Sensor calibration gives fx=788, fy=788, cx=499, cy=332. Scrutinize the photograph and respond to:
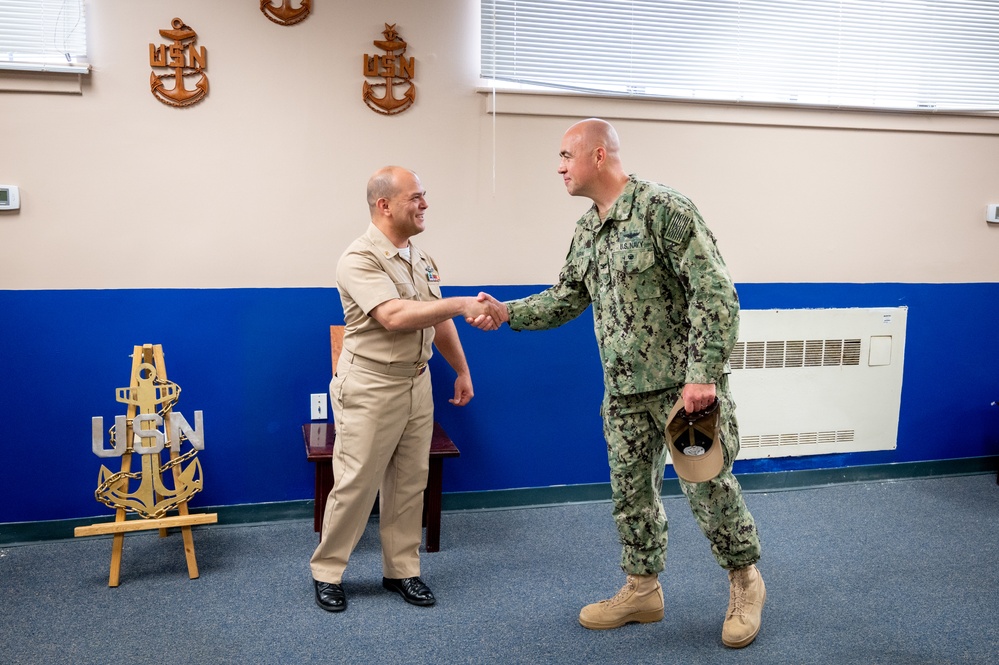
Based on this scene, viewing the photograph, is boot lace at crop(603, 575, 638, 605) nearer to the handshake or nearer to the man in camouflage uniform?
the man in camouflage uniform

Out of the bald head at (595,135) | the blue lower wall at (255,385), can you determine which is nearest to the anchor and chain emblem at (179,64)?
the blue lower wall at (255,385)

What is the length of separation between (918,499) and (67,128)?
4.14 meters

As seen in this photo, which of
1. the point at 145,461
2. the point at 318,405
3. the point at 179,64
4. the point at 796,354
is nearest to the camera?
the point at 145,461

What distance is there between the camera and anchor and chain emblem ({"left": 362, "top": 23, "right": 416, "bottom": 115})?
331cm

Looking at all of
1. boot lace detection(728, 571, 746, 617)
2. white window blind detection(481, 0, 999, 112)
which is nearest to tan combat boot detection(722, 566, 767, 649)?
boot lace detection(728, 571, 746, 617)

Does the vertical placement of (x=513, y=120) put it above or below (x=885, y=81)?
below

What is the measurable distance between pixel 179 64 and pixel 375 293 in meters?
1.41

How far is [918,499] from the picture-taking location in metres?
3.84

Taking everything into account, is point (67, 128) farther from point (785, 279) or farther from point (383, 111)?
point (785, 279)

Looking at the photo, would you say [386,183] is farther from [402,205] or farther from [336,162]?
[336,162]

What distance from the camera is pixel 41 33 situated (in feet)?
9.93

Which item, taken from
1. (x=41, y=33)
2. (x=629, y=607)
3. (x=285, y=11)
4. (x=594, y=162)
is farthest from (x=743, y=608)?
(x=41, y=33)

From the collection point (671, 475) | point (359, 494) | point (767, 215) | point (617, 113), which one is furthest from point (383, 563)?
point (767, 215)

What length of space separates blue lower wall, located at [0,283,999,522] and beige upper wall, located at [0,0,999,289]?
10cm
